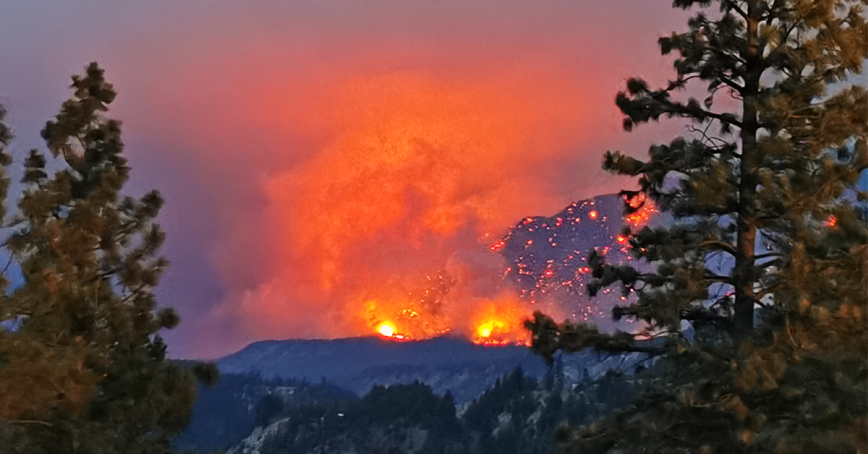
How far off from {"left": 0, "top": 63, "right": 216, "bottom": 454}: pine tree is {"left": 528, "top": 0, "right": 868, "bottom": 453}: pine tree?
329 inches

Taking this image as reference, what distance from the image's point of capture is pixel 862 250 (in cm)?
1473

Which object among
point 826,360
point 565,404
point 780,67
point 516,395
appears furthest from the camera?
point 516,395

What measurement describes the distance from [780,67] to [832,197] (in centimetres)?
257

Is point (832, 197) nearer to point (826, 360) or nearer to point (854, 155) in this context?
point (854, 155)

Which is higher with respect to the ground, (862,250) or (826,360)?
(862,250)

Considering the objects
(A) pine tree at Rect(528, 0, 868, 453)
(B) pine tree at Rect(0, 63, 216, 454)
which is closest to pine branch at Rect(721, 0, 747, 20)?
(A) pine tree at Rect(528, 0, 868, 453)

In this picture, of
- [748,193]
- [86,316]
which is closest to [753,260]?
[748,193]

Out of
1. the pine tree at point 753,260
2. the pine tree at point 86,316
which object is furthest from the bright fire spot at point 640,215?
the pine tree at point 86,316

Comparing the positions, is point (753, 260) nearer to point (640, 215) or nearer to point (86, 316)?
point (640, 215)

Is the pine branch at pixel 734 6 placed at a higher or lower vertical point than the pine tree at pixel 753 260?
higher

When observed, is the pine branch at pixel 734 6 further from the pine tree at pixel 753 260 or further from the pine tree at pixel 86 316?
the pine tree at pixel 86 316

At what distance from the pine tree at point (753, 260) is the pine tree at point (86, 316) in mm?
8352

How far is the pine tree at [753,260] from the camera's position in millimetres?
14508

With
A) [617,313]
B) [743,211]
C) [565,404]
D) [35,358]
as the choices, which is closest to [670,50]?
[743,211]
